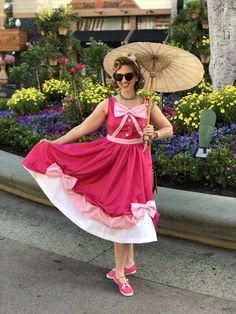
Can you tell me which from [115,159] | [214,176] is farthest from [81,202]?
[214,176]

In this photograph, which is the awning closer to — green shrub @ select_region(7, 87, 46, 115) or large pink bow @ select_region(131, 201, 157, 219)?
green shrub @ select_region(7, 87, 46, 115)

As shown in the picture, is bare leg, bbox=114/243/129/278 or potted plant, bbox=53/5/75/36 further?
potted plant, bbox=53/5/75/36

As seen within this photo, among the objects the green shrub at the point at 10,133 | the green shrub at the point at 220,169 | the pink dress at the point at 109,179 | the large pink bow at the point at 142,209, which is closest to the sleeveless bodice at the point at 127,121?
the pink dress at the point at 109,179

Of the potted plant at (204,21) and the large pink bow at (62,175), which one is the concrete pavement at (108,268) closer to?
the large pink bow at (62,175)

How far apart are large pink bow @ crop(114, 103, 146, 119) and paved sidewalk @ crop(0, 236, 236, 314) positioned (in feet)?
4.06

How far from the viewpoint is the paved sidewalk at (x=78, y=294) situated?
116 inches

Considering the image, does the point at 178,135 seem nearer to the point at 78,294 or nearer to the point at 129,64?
the point at 129,64

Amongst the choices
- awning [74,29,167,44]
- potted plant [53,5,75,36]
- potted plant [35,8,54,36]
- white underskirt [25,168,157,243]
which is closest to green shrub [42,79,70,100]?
potted plant [53,5,75,36]

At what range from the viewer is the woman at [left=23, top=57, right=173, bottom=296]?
3041mm

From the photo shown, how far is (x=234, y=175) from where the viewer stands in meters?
4.49

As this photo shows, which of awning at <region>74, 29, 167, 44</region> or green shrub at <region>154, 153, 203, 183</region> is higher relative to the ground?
green shrub at <region>154, 153, 203, 183</region>

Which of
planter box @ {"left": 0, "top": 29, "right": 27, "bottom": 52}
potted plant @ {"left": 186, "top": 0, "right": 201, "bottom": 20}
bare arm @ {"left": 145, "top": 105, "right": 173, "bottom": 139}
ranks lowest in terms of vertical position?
planter box @ {"left": 0, "top": 29, "right": 27, "bottom": 52}

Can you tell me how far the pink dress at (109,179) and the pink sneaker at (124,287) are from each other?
344 millimetres

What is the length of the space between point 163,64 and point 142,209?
105 cm
